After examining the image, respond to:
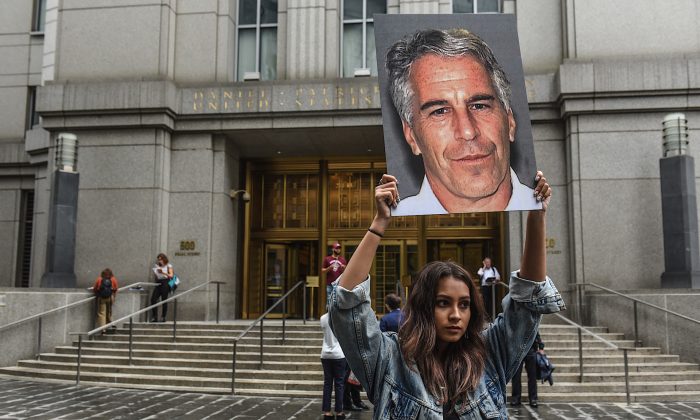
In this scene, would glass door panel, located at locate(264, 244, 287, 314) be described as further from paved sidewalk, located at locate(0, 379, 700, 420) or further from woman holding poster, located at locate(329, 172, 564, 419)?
woman holding poster, located at locate(329, 172, 564, 419)

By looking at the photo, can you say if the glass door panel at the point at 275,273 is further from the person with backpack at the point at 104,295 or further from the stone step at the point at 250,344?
the stone step at the point at 250,344

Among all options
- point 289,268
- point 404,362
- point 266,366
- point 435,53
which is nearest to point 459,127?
point 435,53

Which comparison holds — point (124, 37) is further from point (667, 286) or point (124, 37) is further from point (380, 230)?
point (380, 230)

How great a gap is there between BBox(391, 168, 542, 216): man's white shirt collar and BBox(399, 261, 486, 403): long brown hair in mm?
570

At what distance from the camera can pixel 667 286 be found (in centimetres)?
1569

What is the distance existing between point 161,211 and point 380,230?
1714 centimetres

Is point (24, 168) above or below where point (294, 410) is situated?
Result: above

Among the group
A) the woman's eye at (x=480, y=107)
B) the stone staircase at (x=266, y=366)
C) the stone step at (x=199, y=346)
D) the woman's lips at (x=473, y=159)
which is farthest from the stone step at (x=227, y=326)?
the woman's eye at (x=480, y=107)

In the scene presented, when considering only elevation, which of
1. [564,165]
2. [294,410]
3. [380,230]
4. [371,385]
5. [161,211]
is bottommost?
[294,410]

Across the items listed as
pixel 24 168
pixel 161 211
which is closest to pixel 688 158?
pixel 161 211

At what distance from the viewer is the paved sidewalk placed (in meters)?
9.66

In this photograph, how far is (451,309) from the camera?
2.36 meters

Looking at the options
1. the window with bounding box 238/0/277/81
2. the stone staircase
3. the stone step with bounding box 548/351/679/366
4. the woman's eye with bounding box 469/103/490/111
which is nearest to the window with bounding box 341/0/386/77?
the window with bounding box 238/0/277/81

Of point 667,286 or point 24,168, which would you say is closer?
point 667,286
